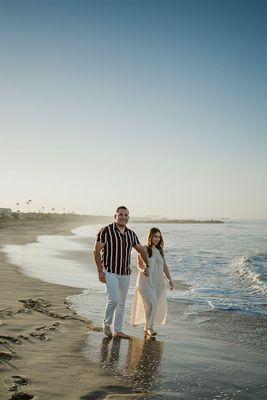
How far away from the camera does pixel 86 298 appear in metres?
10.2

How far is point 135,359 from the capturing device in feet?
18.4

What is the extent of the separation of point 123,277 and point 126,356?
151cm

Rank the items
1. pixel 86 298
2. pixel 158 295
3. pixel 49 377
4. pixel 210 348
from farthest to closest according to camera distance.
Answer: pixel 86 298 < pixel 158 295 < pixel 210 348 < pixel 49 377

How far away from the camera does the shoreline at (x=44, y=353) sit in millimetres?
4406

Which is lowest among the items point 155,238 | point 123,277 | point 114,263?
point 123,277

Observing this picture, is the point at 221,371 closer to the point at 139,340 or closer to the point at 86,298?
the point at 139,340

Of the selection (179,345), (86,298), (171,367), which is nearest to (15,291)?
(86,298)

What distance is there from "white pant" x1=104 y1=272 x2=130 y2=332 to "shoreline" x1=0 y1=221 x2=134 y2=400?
55cm

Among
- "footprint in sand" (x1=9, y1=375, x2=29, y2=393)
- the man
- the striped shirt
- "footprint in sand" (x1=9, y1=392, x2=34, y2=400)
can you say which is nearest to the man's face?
the man

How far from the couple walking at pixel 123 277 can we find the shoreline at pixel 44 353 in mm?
724

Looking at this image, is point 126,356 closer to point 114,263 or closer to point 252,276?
point 114,263

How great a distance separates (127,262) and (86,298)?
370 centimetres

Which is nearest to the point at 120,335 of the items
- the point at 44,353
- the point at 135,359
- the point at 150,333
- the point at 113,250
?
the point at 150,333

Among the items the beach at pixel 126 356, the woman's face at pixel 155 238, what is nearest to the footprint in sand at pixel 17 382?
the beach at pixel 126 356
